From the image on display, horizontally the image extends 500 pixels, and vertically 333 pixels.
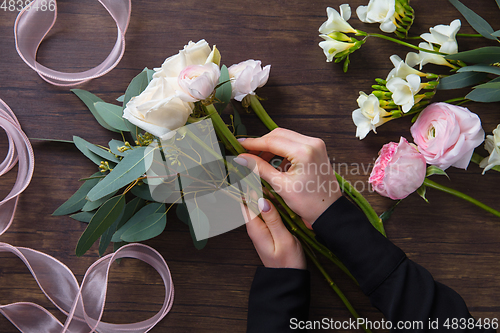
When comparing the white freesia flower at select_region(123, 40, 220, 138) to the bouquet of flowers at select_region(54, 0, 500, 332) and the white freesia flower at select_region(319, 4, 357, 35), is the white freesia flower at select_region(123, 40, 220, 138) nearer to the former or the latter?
the bouquet of flowers at select_region(54, 0, 500, 332)

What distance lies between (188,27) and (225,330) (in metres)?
0.81

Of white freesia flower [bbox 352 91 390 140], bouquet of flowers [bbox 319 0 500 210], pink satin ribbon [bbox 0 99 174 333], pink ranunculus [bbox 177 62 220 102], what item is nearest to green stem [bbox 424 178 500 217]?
bouquet of flowers [bbox 319 0 500 210]

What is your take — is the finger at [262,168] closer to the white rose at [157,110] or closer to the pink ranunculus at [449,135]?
the white rose at [157,110]

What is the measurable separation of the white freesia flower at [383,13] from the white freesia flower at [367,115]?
0.17 meters

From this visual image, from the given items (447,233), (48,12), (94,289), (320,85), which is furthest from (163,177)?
(447,233)

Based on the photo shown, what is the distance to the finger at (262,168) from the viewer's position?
0.65 meters

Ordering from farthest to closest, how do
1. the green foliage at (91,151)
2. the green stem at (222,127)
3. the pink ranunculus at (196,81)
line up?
the green foliage at (91,151), the green stem at (222,127), the pink ranunculus at (196,81)

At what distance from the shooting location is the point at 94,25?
0.82 meters

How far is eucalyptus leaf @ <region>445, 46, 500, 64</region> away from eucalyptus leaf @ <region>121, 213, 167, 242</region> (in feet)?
2.54

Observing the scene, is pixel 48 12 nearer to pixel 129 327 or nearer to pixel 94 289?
pixel 94 289

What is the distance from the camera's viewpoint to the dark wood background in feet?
2.65

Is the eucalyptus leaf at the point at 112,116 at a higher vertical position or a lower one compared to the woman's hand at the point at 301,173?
higher

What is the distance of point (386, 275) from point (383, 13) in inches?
24.3

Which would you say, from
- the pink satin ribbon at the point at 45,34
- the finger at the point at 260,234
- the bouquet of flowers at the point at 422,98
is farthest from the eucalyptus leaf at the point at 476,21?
the pink satin ribbon at the point at 45,34
